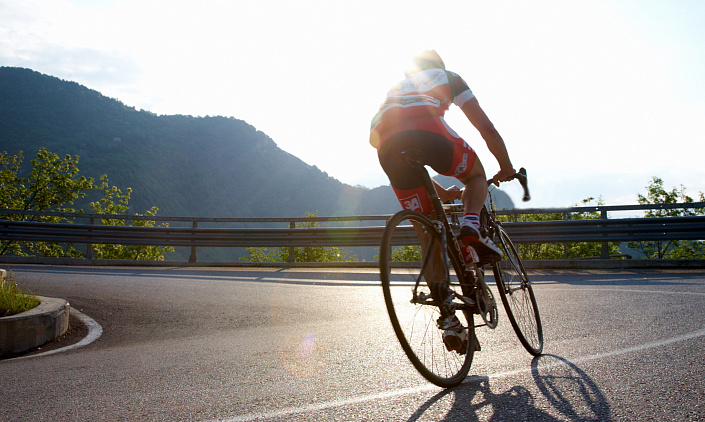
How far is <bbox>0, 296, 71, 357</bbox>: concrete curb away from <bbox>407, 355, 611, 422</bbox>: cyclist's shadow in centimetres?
383

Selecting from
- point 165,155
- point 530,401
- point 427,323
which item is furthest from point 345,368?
point 165,155

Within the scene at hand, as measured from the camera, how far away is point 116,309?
6.20 meters

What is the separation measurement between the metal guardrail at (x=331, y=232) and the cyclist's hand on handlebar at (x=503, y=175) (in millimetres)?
5981

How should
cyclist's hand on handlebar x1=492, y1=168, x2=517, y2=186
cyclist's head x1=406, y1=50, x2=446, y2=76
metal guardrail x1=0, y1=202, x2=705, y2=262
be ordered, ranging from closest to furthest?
cyclist's head x1=406, y1=50, x2=446, y2=76 → cyclist's hand on handlebar x1=492, y1=168, x2=517, y2=186 → metal guardrail x1=0, y1=202, x2=705, y2=262

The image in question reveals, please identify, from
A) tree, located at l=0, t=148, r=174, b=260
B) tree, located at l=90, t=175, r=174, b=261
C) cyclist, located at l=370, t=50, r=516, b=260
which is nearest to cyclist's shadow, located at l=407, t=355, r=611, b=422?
cyclist, located at l=370, t=50, r=516, b=260

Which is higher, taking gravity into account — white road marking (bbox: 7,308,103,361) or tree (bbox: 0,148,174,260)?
tree (bbox: 0,148,174,260)

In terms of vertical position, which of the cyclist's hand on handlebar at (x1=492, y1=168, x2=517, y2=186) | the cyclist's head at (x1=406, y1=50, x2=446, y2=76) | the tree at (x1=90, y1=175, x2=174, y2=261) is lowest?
the tree at (x1=90, y1=175, x2=174, y2=261)

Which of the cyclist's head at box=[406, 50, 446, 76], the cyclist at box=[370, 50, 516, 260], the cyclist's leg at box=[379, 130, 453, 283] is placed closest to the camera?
the cyclist's leg at box=[379, 130, 453, 283]

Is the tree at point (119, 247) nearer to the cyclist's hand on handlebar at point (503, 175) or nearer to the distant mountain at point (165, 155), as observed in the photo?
the cyclist's hand on handlebar at point (503, 175)

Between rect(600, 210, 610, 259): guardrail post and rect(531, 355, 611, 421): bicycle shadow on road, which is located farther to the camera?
rect(600, 210, 610, 259): guardrail post

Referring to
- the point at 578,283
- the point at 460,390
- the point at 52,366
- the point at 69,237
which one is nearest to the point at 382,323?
the point at 460,390

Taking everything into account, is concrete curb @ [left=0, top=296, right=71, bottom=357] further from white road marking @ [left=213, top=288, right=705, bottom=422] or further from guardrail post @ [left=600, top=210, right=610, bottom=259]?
guardrail post @ [left=600, top=210, right=610, bottom=259]

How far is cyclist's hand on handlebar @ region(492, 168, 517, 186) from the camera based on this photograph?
10.4 ft

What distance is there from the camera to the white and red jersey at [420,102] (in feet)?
9.08
